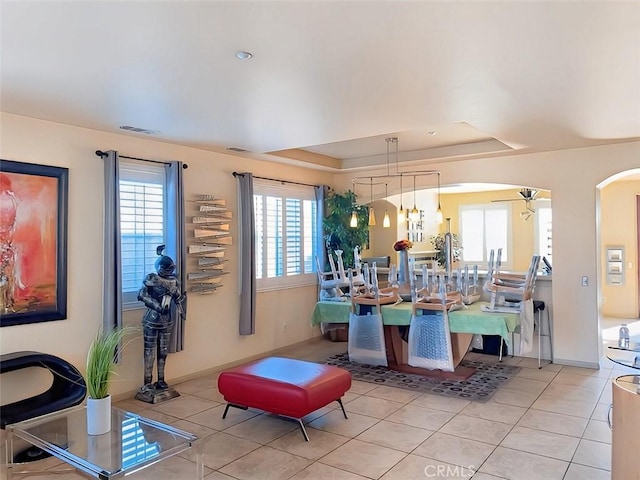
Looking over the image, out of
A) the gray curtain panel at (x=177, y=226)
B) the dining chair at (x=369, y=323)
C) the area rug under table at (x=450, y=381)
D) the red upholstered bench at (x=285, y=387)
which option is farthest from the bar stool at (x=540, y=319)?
the gray curtain panel at (x=177, y=226)

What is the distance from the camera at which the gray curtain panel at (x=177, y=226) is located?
5001 millimetres

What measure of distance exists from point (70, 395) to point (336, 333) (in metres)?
4.26

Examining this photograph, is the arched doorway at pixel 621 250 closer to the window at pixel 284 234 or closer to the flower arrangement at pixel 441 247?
the flower arrangement at pixel 441 247

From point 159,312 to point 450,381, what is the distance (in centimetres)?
318

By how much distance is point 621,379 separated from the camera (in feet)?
8.55

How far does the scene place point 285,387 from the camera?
12.0 feet

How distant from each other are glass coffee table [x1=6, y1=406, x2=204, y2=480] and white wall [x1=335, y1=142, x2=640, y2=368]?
4.72 m

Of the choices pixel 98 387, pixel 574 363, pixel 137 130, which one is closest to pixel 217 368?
pixel 98 387

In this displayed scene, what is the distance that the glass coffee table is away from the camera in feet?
8.63

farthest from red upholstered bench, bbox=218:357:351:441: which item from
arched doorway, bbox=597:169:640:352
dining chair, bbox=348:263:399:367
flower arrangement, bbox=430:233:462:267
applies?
arched doorway, bbox=597:169:640:352

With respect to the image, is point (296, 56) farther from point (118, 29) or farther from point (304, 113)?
point (304, 113)

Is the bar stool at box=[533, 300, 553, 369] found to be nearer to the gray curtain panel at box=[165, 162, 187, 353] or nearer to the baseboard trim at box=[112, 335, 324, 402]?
the baseboard trim at box=[112, 335, 324, 402]

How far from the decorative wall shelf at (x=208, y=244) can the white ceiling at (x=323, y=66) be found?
103 cm

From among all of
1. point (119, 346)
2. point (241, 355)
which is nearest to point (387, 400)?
point (241, 355)
